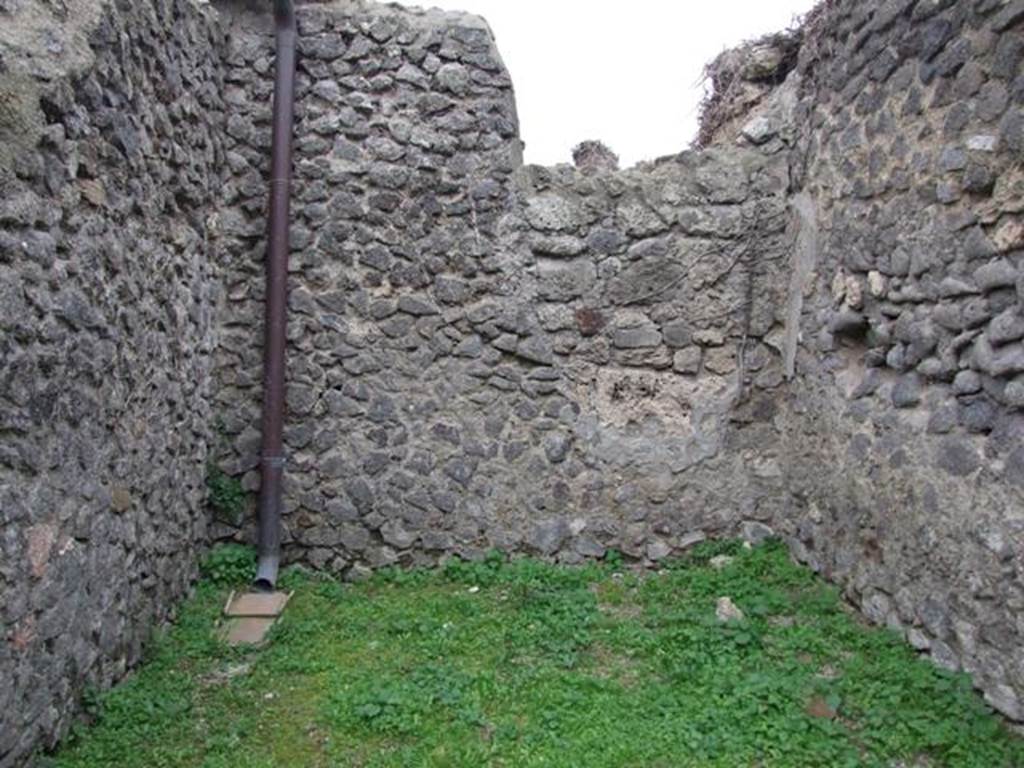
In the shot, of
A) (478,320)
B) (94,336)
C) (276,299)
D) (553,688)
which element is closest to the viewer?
(94,336)

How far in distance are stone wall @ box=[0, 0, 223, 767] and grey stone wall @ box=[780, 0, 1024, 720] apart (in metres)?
3.28

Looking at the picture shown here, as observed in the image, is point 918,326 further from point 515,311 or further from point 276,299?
point 276,299

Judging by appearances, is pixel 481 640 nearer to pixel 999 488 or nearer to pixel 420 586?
pixel 420 586

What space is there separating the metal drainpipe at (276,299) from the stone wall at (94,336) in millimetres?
386

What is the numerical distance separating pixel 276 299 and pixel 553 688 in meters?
2.59

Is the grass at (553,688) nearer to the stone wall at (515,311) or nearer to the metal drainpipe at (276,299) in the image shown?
the stone wall at (515,311)

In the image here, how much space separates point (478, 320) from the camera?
15.4 feet

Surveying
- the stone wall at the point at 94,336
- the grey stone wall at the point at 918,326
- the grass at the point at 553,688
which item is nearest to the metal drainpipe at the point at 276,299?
the stone wall at the point at 94,336

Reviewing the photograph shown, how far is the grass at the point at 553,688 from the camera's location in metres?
2.88

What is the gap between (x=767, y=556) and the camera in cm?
453

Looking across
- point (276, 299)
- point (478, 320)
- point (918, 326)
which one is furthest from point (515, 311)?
point (918, 326)

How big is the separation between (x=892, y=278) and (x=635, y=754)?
230 cm

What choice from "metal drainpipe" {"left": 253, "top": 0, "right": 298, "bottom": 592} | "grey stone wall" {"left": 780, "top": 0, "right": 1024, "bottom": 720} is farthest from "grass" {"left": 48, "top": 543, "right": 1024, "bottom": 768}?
"metal drainpipe" {"left": 253, "top": 0, "right": 298, "bottom": 592}

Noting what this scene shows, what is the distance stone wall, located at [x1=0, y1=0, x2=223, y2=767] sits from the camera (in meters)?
2.58
